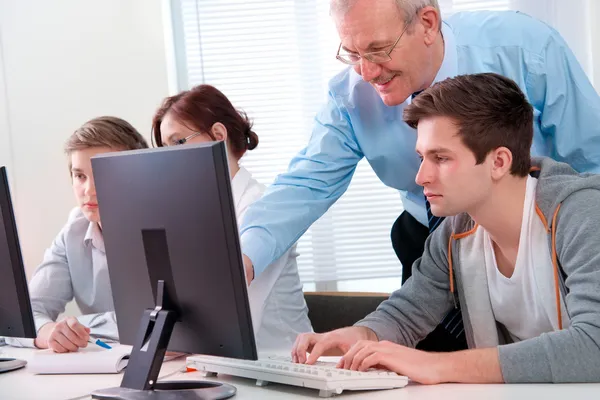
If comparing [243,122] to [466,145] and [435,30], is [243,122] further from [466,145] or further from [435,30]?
[466,145]

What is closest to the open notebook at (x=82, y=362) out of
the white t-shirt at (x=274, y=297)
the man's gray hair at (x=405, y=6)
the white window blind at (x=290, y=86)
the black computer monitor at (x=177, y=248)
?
the black computer monitor at (x=177, y=248)

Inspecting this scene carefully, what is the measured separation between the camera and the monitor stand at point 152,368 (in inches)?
58.9

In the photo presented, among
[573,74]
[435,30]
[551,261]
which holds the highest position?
[435,30]

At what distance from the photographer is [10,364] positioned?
2.01 meters

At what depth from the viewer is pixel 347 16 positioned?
193cm

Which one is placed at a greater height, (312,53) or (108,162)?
(312,53)

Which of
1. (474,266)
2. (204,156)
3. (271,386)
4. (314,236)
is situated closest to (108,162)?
(204,156)

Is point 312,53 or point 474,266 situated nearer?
point 474,266

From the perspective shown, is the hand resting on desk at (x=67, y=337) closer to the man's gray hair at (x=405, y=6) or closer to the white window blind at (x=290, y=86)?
the man's gray hair at (x=405, y=6)

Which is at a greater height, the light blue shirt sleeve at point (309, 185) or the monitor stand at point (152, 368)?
the light blue shirt sleeve at point (309, 185)

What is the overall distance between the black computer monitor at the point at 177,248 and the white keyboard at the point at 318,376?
0.34 feet

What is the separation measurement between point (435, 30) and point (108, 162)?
875 mm

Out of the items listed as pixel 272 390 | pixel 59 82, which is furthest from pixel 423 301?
pixel 59 82

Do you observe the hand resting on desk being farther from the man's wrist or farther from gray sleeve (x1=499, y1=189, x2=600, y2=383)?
gray sleeve (x1=499, y1=189, x2=600, y2=383)
